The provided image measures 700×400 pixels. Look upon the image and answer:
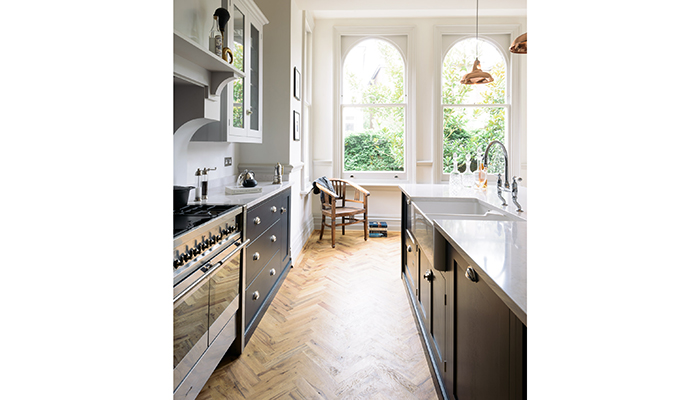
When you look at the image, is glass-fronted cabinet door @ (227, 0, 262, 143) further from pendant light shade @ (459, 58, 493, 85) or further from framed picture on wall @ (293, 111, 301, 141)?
pendant light shade @ (459, 58, 493, 85)

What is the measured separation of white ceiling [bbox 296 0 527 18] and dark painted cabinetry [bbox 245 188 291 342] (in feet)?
8.92

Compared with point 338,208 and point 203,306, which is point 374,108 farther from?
point 203,306

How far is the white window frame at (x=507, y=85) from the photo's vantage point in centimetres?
534

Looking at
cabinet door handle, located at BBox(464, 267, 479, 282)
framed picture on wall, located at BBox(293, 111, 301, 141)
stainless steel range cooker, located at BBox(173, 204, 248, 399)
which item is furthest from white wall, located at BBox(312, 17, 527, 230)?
cabinet door handle, located at BBox(464, 267, 479, 282)

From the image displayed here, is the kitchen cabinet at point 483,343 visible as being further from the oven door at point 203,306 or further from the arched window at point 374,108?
the arched window at point 374,108

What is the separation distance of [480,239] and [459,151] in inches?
178

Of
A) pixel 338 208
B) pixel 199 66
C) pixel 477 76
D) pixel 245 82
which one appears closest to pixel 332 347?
pixel 199 66

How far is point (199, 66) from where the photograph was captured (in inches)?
79.0

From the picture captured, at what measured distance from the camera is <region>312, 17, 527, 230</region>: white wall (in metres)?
5.35

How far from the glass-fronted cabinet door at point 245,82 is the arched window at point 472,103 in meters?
3.14

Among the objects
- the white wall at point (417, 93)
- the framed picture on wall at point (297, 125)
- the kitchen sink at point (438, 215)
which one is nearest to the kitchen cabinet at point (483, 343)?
the kitchen sink at point (438, 215)

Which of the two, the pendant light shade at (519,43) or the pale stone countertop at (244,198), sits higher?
the pendant light shade at (519,43)
